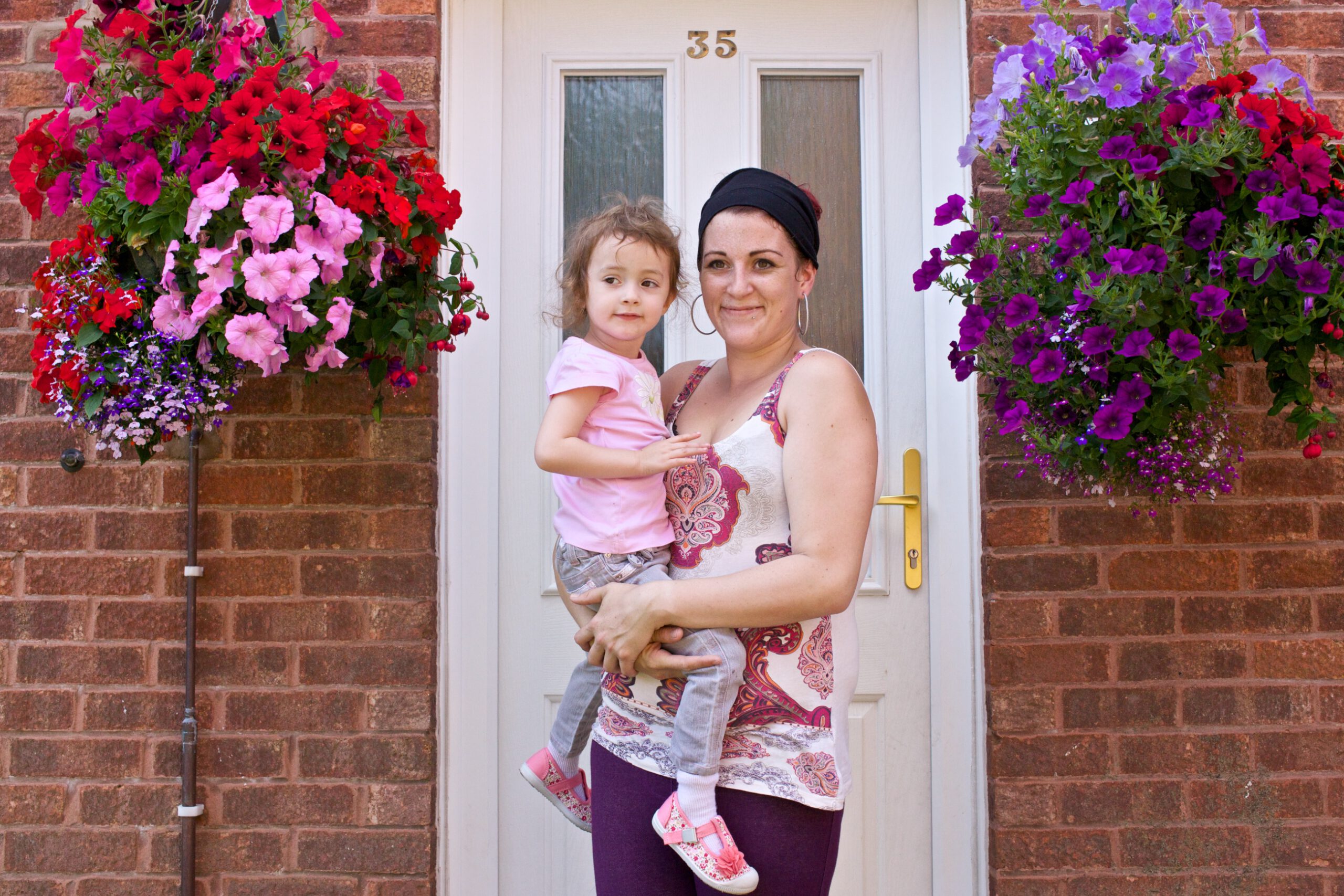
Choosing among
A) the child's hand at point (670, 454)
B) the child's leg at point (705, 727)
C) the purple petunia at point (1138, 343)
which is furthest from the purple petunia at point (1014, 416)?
the child's leg at point (705, 727)

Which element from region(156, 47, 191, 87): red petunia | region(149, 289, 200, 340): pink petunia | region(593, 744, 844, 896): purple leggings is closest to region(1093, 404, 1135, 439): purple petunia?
region(593, 744, 844, 896): purple leggings

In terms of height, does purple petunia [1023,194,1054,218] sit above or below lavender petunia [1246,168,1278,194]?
below

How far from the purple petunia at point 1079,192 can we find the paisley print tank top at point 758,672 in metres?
0.56

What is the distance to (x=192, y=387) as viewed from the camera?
1850 mm

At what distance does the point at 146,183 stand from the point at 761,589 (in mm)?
1247

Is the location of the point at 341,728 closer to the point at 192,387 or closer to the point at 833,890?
the point at 192,387

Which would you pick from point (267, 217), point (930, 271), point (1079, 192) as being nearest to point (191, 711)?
point (267, 217)

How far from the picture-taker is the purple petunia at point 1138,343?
164 centimetres

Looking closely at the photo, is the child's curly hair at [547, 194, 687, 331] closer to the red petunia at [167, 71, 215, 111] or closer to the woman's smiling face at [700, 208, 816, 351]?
the woman's smiling face at [700, 208, 816, 351]

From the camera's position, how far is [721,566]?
1.60m

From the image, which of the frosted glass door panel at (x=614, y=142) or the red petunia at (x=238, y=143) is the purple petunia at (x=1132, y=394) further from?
the red petunia at (x=238, y=143)

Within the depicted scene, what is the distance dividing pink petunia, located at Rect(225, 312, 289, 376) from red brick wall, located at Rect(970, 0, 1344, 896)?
1.51 metres

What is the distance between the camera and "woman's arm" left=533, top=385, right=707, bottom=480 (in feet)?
5.29

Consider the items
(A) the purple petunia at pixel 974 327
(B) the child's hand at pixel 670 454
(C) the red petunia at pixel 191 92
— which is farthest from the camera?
(A) the purple petunia at pixel 974 327
